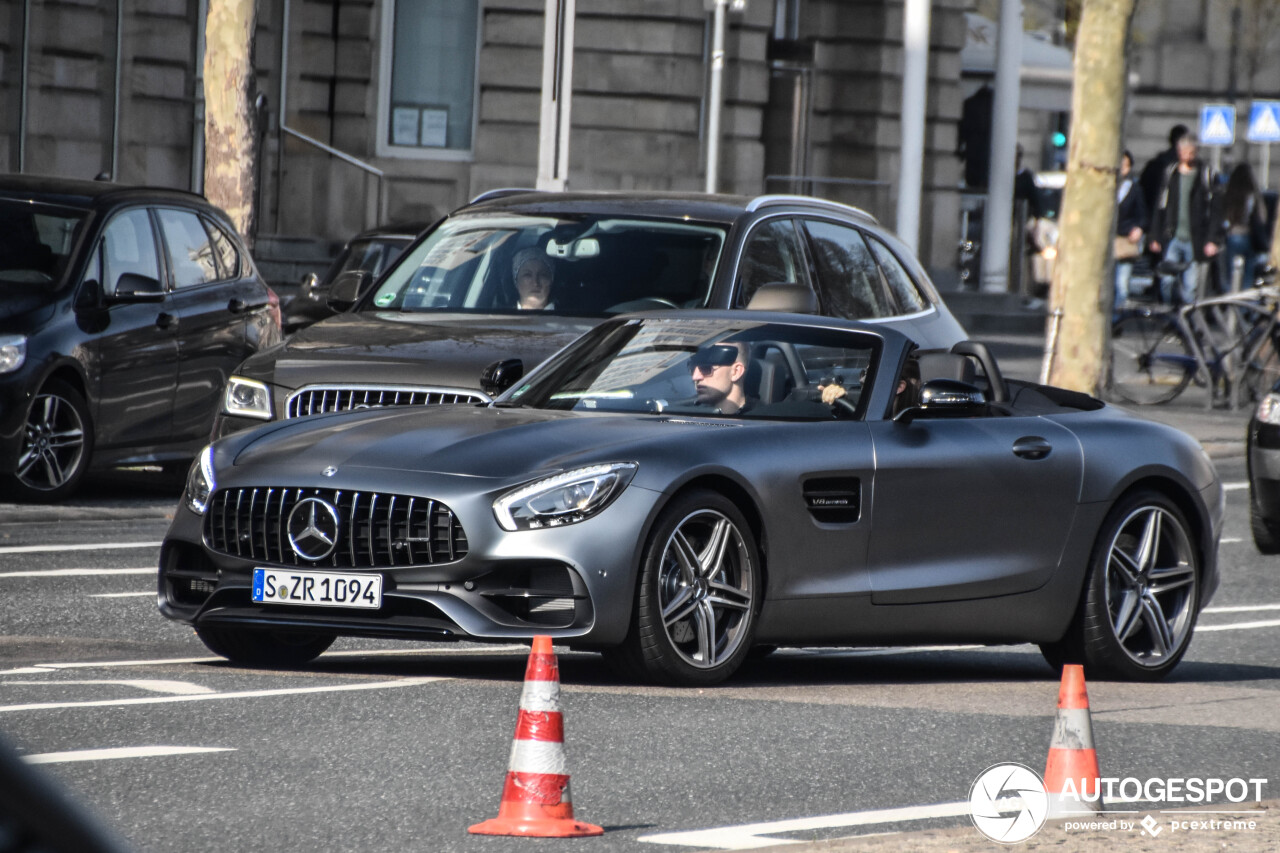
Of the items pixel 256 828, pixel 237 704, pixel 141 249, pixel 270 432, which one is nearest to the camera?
pixel 256 828

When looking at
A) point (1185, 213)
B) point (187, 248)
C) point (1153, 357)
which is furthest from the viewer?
point (1185, 213)

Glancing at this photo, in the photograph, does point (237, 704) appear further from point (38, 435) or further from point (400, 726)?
point (38, 435)

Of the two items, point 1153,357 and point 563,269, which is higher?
point 563,269

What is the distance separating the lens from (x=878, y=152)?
35.0 metres

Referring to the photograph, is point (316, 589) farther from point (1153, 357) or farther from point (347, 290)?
point (1153, 357)

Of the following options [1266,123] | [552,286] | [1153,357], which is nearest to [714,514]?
[552,286]

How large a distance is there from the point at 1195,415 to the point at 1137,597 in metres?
14.0

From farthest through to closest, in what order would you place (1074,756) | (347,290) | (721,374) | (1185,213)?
(1185,213), (347,290), (721,374), (1074,756)

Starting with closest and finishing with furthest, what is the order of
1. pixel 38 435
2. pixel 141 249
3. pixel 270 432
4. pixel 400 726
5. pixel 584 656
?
pixel 400 726
pixel 270 432
pixel 584 656
pixel 38 435
pixel 141 249

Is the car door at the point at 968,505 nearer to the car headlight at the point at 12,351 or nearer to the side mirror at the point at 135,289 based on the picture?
the car headlight at the point at 12,351

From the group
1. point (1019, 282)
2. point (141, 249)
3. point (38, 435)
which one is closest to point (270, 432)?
point (38, 435)

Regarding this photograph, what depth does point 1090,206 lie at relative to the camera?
21.1m

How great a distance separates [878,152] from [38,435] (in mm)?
24230

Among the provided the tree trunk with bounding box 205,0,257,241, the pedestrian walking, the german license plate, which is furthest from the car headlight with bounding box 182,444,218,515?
the pedestrian walking
